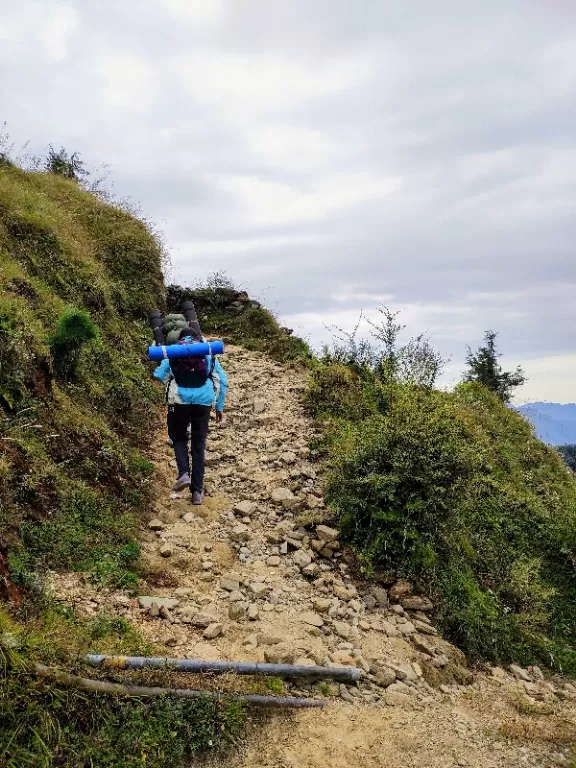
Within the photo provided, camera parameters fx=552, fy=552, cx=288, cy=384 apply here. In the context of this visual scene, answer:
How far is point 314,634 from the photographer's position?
492cm

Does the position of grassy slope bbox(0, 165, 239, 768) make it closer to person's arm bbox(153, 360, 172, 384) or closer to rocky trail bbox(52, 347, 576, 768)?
rocky trail bbox(52, 347, 576, 768)

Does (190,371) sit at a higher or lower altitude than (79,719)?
higher

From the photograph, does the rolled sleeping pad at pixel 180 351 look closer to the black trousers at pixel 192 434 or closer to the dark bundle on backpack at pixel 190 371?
the dark bundle on backpack at pixel 190 371

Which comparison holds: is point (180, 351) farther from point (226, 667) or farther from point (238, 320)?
point (238, 320)

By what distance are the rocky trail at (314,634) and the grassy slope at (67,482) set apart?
356mm

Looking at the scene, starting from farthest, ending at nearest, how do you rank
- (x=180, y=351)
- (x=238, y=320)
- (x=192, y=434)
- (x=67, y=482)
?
(x=238, y=320)
(x=192, y=434)
(x=180, y=351)
(x=67, y=482)

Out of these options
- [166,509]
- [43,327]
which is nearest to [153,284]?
[43,327]

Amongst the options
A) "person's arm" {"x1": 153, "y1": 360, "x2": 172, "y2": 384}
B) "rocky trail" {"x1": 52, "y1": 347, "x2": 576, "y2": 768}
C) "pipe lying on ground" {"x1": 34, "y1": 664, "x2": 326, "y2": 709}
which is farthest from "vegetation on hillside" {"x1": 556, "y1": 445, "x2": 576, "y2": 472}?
"pipe lying on ground" {"x1": 34, "y1": 664, "x2": 326, "y2": 709}

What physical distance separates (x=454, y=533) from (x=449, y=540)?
23 cm

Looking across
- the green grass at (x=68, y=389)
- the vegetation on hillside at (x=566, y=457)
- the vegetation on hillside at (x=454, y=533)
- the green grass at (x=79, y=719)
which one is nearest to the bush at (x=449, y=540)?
the vegetation on hillside at (x=454, y=533)

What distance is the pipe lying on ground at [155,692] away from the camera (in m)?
3.18

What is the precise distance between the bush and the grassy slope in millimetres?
2642

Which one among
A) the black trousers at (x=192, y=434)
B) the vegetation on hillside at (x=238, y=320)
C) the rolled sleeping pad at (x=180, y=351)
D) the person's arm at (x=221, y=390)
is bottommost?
the black trousers at (x=192, y=434)

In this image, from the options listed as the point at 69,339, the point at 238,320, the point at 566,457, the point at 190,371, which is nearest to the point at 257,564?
the point at 190,371
